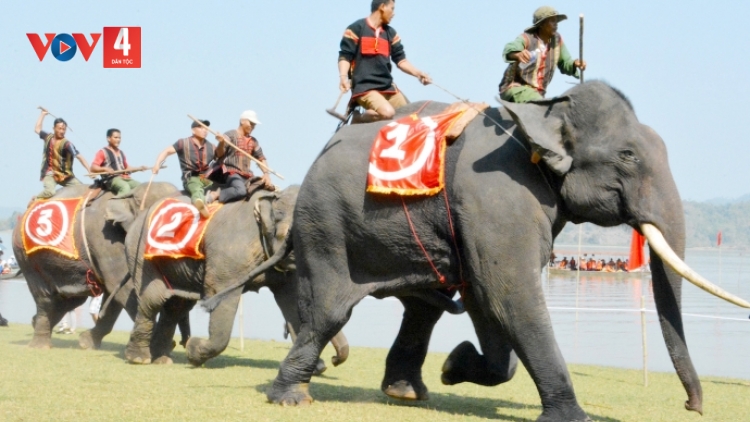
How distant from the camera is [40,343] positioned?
1611 centimetres

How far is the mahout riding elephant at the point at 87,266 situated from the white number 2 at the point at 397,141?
7.01m

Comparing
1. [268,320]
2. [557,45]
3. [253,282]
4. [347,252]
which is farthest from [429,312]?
[268,320]

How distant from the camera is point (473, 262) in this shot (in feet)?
28.4

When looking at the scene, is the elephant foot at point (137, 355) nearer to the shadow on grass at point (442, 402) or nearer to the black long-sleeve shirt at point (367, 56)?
the shadow on grass at point (442, 402)

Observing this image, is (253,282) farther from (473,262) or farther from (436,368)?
(473,262)

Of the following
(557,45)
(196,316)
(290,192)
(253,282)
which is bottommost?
(196,316)

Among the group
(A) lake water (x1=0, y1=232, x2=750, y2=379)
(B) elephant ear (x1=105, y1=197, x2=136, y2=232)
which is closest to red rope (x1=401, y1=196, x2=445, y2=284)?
(A) lake water (x1=0, y1=232, x2=750, y2=379)

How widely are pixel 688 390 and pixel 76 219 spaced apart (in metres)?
10.2

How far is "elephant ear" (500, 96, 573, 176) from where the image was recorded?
848 centimetres

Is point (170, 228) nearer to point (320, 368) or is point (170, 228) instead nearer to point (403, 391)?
point (320, 368)

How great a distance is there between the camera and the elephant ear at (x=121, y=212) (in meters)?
15.5

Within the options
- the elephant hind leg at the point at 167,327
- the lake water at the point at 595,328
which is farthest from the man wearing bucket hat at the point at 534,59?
the elephant hind leg at the point at 167,327

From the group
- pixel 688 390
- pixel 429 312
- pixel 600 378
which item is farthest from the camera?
pixel 600 378

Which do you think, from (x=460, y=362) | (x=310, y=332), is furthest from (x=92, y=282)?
(x=460, y=362)
